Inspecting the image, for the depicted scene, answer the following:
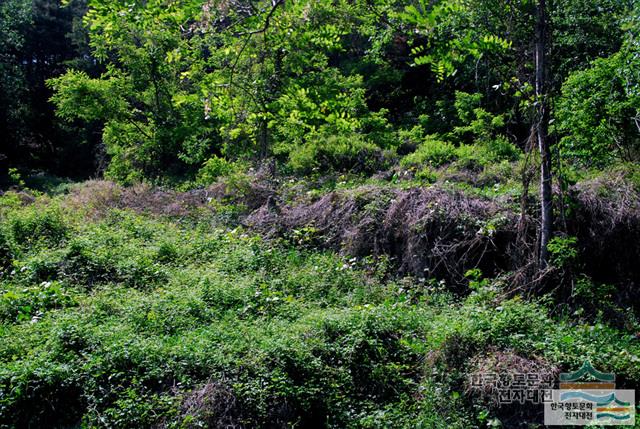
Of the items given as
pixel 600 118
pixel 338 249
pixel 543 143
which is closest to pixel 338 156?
pixel 338 249

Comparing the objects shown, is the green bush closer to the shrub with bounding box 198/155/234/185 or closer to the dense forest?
the dense forest

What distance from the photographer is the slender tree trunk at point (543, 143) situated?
7.00 metres

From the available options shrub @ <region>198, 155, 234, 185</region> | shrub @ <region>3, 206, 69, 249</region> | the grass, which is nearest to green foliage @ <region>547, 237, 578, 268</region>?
the grass

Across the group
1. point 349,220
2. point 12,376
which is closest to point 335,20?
point 349,220

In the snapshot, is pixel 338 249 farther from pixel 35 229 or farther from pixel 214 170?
pixel 35 229

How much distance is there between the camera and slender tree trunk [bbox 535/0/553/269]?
700 cm

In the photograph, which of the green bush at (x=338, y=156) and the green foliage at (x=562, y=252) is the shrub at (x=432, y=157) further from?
the green foliage at (x=562, y=252)

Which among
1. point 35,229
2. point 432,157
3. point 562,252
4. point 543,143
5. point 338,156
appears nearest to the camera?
point 562,252

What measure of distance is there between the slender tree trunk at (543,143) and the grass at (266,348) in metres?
0.84

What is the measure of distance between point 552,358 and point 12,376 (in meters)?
5.11

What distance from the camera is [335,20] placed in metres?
11.6

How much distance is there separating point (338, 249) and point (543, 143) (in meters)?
3.61

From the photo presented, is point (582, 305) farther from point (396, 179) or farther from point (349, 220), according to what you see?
point (396, 179)

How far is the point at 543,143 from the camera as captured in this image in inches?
279
